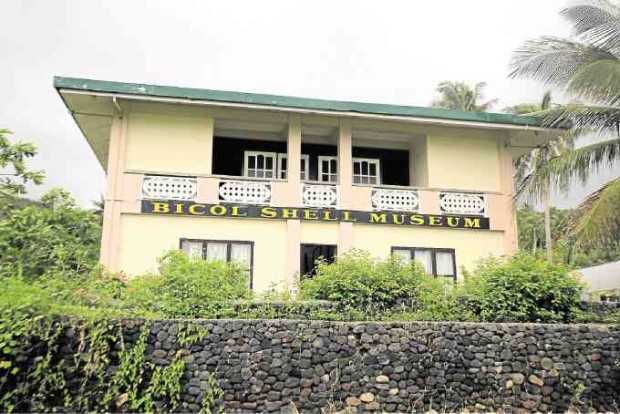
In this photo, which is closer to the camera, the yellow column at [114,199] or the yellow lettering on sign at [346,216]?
the yellow column at [114,199]

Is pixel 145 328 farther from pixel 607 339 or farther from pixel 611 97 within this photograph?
pixel 611 97

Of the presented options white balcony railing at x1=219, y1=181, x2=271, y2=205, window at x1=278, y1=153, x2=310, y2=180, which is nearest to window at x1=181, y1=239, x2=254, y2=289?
white balcony railing at x1=219, y1=181, x2=271, y2=205

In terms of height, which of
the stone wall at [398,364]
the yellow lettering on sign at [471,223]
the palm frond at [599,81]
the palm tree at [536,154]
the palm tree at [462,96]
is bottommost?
the stone wall at [398,364]

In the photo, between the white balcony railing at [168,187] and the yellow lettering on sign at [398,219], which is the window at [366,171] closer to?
the yellow lettering on sign at [398,219]

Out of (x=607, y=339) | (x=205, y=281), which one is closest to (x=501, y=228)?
(x=607, y=339)

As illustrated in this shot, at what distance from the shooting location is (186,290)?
8633 millimetres

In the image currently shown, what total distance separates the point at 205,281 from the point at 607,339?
6338 millimetres

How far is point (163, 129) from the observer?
523 inches

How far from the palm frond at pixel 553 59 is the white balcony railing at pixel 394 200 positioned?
12.3ft

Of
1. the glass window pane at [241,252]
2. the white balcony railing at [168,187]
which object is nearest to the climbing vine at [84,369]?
the glass window pane at [241,252]

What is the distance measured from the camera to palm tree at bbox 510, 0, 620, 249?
40.4 feet

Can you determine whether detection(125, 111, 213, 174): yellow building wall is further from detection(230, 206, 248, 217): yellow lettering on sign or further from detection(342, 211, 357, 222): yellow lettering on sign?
detection(342, 211, 357, 222): yellow lettering on sign

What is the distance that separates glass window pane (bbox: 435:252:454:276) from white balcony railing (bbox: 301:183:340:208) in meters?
2.79

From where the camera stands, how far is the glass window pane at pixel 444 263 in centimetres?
1356
